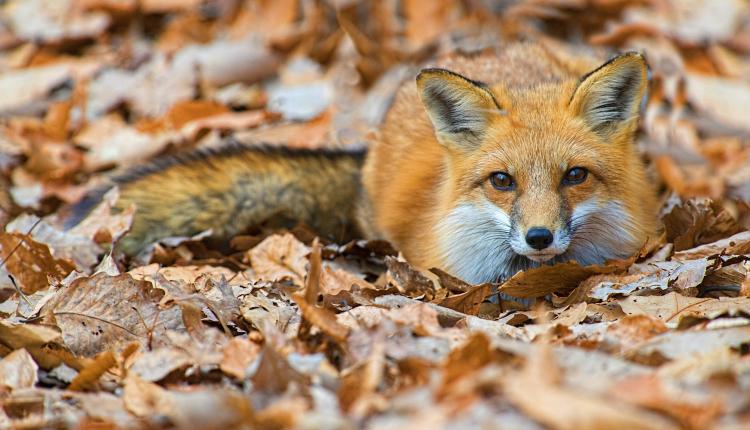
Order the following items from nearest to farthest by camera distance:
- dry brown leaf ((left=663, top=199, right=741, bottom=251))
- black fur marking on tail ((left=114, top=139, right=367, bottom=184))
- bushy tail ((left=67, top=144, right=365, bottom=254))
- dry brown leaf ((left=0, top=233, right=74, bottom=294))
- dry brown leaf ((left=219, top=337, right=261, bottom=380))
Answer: dry brown leaf ((left=219, top=337, right=261, bottom=380))
dry brown leaf ((left=0, top=233, right=74, bottom=294))
dry brown leaf ((left=663, top=199, right=741, bottom=251))
bushy tail ((left=67, top=144, right=365, bottom=254))
black fur marking on tail ((left=114, top=139, right=367, bottom=184))

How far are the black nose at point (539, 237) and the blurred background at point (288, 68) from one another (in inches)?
131

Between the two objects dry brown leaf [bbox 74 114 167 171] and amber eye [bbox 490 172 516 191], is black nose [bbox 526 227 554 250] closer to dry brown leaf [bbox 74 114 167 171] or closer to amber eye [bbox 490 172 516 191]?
amber eye [bbox 490 172 516 191]

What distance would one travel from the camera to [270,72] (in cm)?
891

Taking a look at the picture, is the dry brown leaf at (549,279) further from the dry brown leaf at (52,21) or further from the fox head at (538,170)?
the dry brown leaf at (52,21)

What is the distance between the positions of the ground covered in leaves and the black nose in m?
0.22

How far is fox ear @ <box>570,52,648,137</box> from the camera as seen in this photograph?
471cm

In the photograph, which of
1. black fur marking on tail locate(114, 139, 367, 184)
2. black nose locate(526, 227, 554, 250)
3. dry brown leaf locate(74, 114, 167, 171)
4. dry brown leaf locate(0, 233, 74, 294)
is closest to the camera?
black nose locate(526, 227, 554, 250)

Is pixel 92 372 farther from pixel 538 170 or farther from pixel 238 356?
pixel 538 170

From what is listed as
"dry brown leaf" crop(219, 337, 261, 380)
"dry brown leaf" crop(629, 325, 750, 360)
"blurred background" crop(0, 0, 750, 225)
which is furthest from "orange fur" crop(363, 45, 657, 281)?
"blurred background" crop(0, 0, 750, 225)

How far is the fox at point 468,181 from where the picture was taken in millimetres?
4758

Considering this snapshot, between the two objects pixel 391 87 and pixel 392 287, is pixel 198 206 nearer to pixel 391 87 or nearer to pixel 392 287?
pixel 392 287

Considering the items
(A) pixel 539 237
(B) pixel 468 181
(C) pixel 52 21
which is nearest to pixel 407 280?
(B) pixel 468 181

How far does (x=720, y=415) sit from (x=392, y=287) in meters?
2.51

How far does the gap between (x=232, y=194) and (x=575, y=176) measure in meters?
2.42
